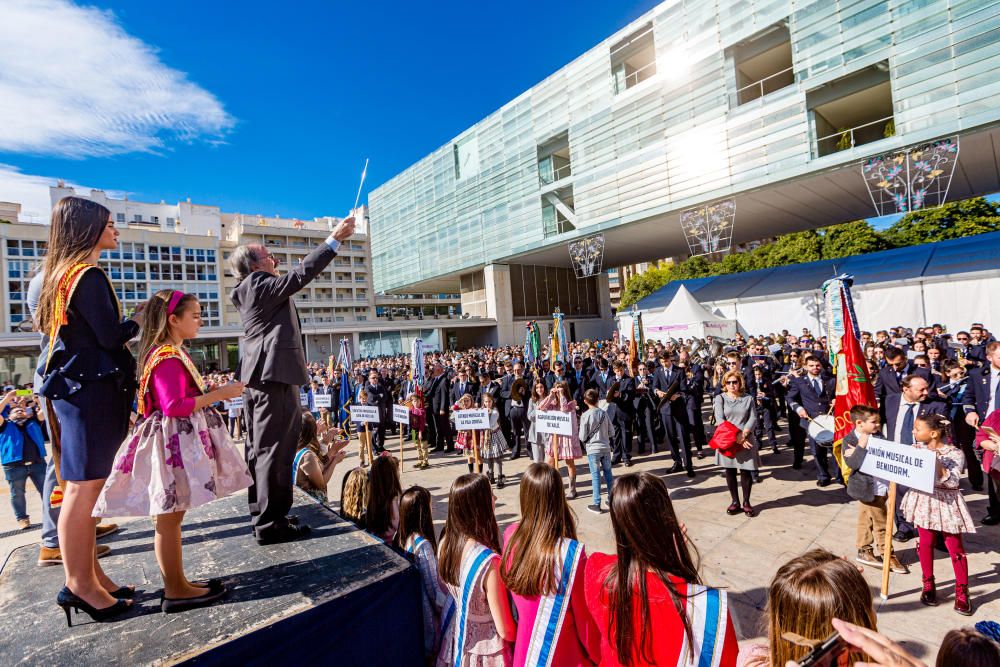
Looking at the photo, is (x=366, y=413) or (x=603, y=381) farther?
(x=603, y=381)

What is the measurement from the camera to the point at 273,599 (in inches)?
78.2

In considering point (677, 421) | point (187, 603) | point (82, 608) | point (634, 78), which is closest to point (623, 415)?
point (677, 421)

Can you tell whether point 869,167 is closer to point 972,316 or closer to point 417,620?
point 972,316

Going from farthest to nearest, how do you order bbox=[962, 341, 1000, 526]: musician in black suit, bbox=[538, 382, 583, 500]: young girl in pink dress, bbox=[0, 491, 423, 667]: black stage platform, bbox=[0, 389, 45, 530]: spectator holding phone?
bbox=[538, 382, 583, 500]: young girl in pink dress → bbox=[0, 389, 45, 530]: spectator holding phone → bbox=[962, 341, 1000, 526]: musician in black suit → bbox=[0, 491, 423, 667]: black stage platform

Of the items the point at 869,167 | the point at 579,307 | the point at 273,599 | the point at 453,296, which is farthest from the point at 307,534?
the point at 453,296

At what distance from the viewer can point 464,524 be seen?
7.62ft

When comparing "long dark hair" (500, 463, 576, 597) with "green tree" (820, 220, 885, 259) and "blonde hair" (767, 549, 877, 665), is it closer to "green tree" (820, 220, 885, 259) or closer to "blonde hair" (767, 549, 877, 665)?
"blonde hair" (767, 549, 877, 665)

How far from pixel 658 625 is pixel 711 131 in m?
25.6

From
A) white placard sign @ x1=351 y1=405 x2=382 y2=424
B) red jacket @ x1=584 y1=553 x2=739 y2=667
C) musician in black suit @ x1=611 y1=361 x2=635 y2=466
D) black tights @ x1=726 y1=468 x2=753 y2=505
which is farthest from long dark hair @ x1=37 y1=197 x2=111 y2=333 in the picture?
musician in black suit @ x1=611 y1=361 x2=635 y2=466

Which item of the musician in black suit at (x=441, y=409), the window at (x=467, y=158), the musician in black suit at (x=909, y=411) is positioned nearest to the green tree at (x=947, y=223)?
the window at (x=467, y=158)

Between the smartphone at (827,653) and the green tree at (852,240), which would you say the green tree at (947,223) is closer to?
the green tree at (852,240)

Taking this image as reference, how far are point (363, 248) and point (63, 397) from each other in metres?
70.0

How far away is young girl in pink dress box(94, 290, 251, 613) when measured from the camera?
195cm

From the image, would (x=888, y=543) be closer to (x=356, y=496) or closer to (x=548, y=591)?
(x=548, y=591)
